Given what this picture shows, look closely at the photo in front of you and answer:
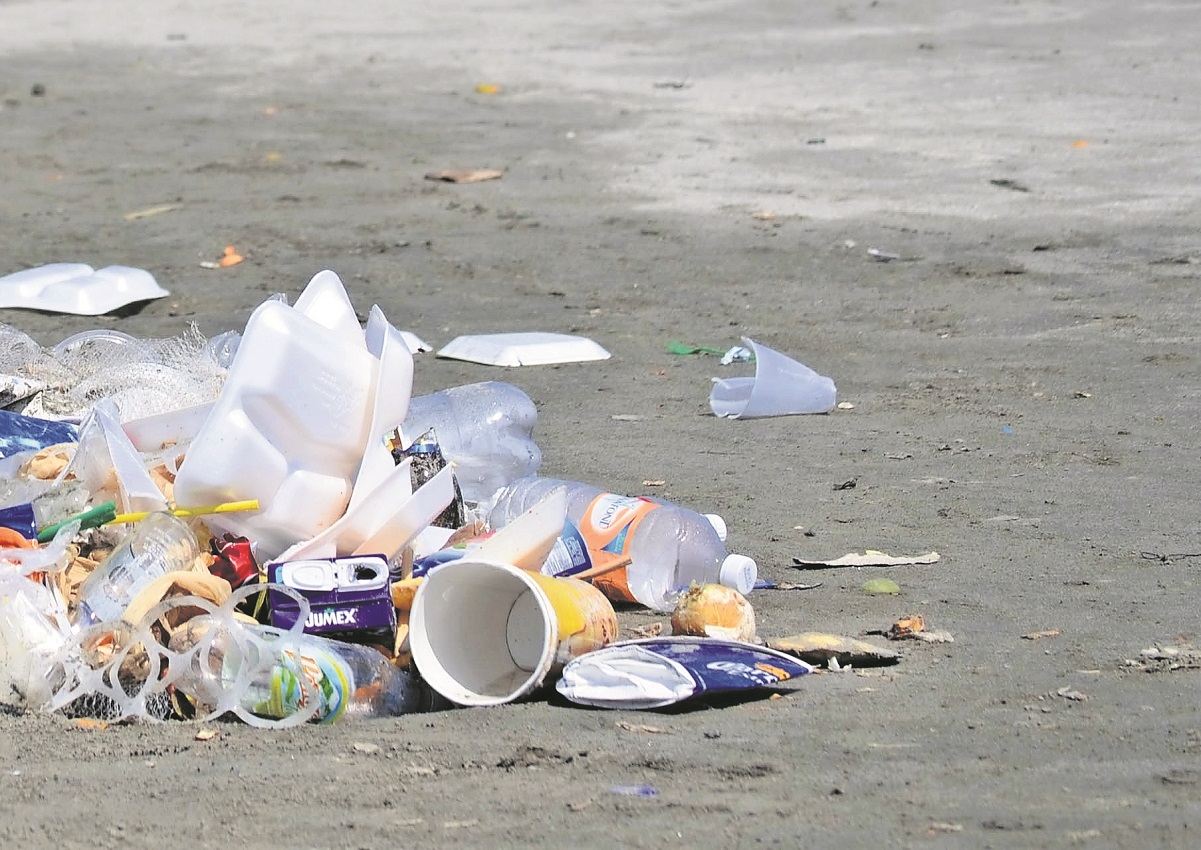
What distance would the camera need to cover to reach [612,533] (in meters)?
3.82

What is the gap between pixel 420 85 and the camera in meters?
11.6

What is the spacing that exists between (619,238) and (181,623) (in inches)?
185

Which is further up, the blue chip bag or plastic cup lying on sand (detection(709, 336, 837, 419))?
the blue chip bag

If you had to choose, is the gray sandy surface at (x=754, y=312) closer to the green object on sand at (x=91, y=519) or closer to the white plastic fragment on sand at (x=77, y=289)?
the white plastic fragment on sand at (x=77, y=289)

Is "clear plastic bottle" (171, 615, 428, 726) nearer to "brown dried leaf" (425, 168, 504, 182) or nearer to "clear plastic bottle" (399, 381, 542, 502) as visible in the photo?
"clear plastic bottle" (399, 381, 542, 502)

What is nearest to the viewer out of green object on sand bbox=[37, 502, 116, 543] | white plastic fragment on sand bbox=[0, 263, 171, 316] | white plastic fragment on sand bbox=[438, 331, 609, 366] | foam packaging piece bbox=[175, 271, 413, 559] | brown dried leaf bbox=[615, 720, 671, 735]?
brown dried leaf bbox=[615, 720, 671, 735]

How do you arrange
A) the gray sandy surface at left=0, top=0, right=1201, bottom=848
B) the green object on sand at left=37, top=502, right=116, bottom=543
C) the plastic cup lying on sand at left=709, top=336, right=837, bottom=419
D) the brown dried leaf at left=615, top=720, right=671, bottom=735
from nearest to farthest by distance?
the gray sandy surface at left=0, top=0, right=1201, bottom=848, the brown dried leaf at left=615, top=720, right=671, bottom=735, the green object on sand at left=37, top=502, right=116, bottom=543, the plastic cup lying on sand at left=709, top=336, right=837, bottom=419

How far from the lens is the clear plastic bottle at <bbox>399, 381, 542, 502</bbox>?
4.54 metres

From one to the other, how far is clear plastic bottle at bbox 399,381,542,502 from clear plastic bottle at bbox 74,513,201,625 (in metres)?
1.07

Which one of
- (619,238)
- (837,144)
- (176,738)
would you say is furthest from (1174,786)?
(837,144)

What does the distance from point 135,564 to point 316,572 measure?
0.37 metres

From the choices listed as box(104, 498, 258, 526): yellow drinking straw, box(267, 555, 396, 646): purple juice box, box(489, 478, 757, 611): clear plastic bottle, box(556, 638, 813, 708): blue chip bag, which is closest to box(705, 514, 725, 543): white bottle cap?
box(489, 478, 757, 611): clear plastic bottle

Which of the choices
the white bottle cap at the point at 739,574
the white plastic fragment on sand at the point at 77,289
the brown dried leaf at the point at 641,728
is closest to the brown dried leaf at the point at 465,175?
the white plastic fragment on sand at the point at 77,289

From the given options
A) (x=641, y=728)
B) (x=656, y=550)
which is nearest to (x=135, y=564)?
Answer: (x=641, y=728)
